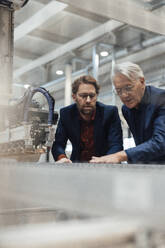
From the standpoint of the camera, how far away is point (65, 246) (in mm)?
148

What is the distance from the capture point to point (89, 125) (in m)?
1.17

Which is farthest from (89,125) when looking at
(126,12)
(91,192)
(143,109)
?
(91,192)

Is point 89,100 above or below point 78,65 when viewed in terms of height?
below

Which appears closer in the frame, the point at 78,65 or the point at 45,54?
the point at 45,54

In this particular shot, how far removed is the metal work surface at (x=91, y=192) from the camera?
17 centimetres

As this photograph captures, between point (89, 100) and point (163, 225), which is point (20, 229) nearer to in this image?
point (163, 225)

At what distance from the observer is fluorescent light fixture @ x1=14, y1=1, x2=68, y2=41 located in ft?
6.08

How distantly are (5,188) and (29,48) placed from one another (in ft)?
6.55

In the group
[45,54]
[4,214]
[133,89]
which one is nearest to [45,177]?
[4,214]

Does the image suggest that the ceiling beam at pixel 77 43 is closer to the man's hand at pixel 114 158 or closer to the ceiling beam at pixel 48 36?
the ceiling beam at pixel 48 36

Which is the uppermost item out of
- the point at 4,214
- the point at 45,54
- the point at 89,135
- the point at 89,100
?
the point at 45,54

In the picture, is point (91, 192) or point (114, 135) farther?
point (114, 135)

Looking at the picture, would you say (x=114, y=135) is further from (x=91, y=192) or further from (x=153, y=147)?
(x=91, y=192)

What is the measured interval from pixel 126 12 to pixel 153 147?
617mm
